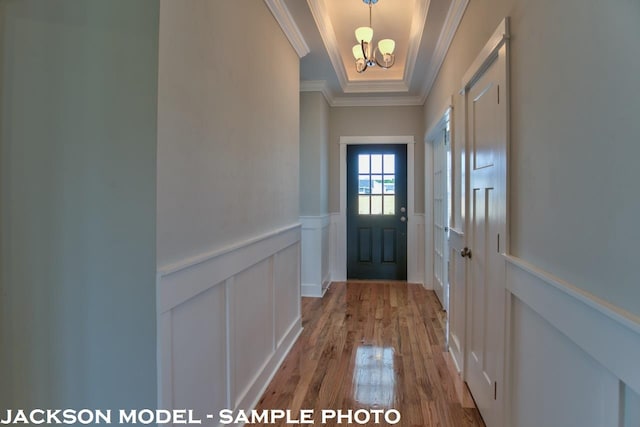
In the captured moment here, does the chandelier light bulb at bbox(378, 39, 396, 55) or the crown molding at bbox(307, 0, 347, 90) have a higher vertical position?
the crown molding at bbox(307, 0, 347, 90)

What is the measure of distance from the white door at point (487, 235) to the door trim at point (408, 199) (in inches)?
107

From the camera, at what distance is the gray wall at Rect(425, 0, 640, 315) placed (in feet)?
2.75

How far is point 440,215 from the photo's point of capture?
441 centimetres

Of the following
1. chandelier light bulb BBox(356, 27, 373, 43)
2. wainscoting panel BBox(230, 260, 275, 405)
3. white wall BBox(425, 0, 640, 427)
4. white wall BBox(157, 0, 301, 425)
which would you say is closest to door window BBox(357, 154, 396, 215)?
Result: chandelier light bulb BBox(356, 27, 373, 43)

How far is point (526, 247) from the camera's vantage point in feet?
4.72

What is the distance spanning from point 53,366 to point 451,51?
3.15 meters

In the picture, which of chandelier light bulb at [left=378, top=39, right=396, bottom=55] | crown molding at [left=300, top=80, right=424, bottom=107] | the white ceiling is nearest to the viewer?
the white ceiling

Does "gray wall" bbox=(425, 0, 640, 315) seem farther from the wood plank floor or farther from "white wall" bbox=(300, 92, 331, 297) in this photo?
"white wall" bbox=(300, 92, 331, 297)

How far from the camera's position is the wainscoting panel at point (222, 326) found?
1.31m

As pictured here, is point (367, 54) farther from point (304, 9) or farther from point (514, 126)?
point (514, 126)

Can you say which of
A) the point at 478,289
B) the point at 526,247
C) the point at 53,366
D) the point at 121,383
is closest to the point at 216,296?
the point at 121,383

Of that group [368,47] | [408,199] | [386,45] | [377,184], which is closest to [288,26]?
[368,47]

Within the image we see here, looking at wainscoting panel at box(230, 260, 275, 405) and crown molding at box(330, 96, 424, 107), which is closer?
wainscoting panel at box(230, 260, 275, 405)

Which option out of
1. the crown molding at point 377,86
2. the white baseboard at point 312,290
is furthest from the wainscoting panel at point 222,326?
the crown molding at point 377,86
